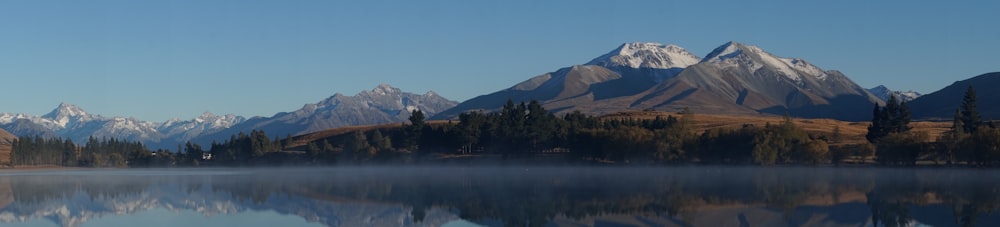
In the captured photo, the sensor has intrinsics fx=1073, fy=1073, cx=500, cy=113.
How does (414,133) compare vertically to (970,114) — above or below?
above

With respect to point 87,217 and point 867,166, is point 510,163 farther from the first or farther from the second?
point 87,217

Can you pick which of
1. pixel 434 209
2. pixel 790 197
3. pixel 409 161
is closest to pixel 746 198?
pixel 790 197

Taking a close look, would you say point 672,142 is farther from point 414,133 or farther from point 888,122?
point 414,133

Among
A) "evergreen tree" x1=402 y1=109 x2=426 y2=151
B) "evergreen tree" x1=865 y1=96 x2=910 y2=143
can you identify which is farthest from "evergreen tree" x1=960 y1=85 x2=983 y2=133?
"evergreen tree" x1=402 y1=109 x2=426 y2=151

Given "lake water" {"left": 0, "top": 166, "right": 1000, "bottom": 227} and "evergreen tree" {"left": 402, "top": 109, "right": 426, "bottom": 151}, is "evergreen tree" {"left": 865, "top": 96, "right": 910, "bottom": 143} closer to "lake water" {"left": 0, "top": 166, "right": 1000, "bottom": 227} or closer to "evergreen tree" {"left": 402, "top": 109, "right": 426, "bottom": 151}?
"lake water" {"left": 0, "top": 166, "right": 1000, "bottom": 227}

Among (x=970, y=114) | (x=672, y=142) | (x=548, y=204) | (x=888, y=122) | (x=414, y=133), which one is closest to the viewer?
(x=548, y=204)

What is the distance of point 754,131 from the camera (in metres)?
147

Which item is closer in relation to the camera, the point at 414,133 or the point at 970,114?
the point at 970,114

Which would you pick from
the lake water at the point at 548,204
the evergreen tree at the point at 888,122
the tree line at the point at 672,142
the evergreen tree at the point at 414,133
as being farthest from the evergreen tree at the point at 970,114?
the evergreen tree at the point at 414,133

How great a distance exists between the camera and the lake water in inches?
2338

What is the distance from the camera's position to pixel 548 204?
229ft

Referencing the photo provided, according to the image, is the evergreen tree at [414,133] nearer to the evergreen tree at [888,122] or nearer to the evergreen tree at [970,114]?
the evergreen tree at [888,122]

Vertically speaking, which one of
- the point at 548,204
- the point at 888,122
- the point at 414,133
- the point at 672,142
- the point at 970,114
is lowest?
the point at 548,204

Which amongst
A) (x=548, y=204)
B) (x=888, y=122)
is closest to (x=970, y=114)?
(x=888, y=122)
